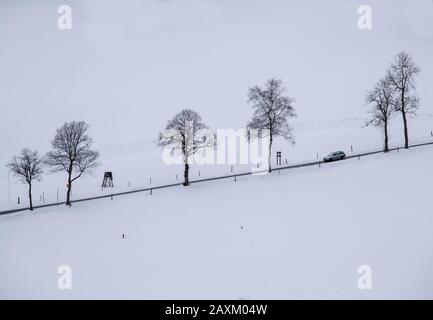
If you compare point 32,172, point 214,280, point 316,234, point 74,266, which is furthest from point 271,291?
point 32,172

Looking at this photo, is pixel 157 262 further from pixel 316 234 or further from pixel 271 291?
pixel 316 234

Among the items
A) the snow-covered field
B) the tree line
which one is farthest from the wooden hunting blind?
the snow-covered field

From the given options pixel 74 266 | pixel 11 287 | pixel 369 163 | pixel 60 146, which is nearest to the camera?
pixel 11 287

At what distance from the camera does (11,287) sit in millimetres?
18812

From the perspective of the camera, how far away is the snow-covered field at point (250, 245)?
55.0 feet

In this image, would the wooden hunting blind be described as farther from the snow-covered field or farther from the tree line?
the snow-covered field

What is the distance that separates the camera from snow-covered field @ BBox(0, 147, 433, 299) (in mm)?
16750

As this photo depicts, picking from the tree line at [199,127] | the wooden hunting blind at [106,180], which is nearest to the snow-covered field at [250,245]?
the tree line at [199,127]

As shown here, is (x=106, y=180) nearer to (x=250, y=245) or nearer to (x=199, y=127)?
(x=199, y=127)

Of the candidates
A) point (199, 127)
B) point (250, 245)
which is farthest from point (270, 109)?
point (250, 245)

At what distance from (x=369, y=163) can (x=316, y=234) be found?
2030cm

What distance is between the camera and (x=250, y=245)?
811 inches

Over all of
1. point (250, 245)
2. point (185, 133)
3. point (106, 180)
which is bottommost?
point (250, 245)
